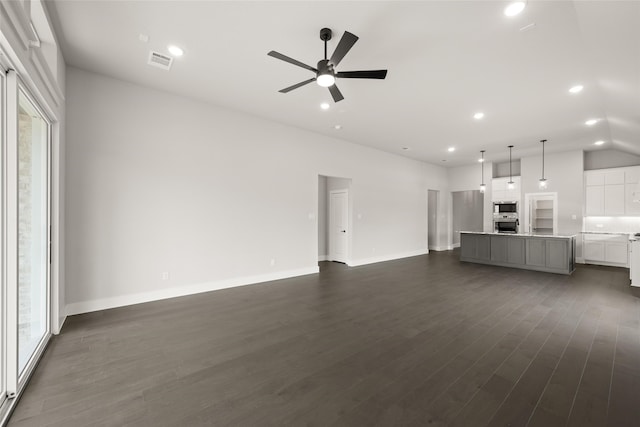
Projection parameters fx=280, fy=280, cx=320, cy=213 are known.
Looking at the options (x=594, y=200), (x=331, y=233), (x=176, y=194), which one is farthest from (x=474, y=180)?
(x=176, y=194)

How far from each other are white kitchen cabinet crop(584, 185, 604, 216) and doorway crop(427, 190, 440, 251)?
13.6 ft

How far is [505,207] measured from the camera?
9.06 m

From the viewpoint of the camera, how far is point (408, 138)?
23.1ft

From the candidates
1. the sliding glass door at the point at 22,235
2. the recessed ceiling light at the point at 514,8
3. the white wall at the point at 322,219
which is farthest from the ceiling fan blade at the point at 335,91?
the white wall at the point at 322,219

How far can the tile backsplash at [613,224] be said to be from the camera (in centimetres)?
734

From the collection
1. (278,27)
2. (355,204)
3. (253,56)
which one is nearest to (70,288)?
(253,56)

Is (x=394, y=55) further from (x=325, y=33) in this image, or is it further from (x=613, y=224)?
(x=613, y=224)

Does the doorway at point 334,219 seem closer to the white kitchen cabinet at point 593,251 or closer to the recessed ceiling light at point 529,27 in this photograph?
the recessed ceiling light at point 529,27

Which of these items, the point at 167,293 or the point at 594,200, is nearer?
the point at 167,293

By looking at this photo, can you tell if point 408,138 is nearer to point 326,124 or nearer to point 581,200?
point 326,124

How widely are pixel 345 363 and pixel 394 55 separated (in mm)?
3448

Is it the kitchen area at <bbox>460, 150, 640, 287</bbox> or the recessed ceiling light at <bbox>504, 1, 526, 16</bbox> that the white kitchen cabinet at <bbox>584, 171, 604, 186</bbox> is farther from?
the recessed ceiling light at <bbox>504, 1, 526, 16</bbox>

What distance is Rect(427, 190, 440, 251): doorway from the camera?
423 inches

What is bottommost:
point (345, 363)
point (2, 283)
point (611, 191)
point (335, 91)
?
point (345, 363)
